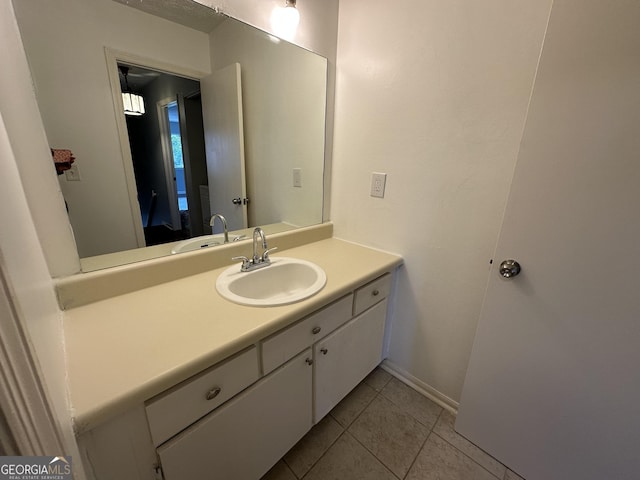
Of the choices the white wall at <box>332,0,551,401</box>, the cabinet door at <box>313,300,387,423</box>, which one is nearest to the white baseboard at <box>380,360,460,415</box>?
the white wall at <box>332,0,551,401</box>

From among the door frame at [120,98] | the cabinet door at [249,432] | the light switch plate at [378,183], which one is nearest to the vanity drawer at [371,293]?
the cabinet door at [249,432]

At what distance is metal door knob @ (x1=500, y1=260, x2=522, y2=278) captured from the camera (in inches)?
37.2

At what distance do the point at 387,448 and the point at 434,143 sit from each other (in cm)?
139

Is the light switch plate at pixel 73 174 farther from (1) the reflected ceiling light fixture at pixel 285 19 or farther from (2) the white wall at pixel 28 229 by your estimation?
(1) the reflected ceiling light fixture at pixel 285 19

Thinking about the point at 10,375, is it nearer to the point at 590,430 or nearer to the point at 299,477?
the point at 299,477

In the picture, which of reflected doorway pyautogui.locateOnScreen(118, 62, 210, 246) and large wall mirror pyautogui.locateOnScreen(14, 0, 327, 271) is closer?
large wall mirror pyautogui.locateOnScreen(14, 0, 327, 271)

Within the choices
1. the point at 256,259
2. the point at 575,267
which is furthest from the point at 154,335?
the point at 575,267

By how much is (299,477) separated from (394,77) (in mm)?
1782

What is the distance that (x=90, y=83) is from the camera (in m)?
0.83

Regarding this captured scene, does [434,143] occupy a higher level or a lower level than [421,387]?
higher

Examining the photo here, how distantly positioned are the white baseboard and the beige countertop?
2.68 ft

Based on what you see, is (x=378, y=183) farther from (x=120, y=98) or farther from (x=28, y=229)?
(x=28, y=229)

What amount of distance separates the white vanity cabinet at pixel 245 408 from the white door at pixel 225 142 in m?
0.67

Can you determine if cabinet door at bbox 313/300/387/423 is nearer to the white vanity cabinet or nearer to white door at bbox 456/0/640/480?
the white vanity cabinet
